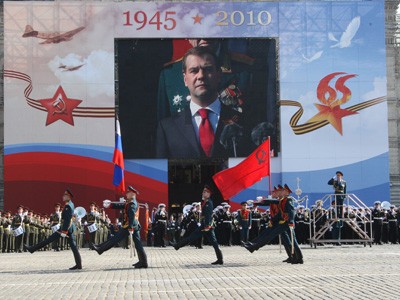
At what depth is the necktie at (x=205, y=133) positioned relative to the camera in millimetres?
45312

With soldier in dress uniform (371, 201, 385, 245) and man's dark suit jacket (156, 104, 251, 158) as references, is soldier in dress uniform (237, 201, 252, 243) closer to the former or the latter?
soldier in dress uniform (371, 201, 385, 245)

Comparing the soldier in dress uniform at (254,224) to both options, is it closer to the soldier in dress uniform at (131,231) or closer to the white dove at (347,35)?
the white dove at (347,35)

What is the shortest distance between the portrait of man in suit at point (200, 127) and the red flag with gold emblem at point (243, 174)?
10.5 metres

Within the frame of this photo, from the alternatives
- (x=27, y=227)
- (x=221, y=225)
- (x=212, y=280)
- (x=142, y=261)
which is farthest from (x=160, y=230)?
(x=212, y=280)

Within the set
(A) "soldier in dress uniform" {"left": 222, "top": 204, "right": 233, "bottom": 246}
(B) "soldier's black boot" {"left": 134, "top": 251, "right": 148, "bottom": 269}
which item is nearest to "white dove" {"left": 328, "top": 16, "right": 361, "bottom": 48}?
(A) "soldier in dress uniform" {"left": 222, "top": 204, "right": 233, "bottom": 246}

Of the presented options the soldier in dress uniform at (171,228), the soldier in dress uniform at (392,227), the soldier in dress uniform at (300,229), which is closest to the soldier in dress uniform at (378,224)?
the soldier in dress uniform at (392,227)

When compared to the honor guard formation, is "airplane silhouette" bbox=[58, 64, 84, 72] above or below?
above

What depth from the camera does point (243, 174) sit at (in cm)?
3284

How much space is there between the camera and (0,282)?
1730 cm

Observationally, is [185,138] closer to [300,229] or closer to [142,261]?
[300,229]

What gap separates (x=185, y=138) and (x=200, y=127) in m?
0.94

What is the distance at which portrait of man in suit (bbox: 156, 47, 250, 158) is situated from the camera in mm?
45344

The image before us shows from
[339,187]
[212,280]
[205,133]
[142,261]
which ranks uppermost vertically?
[205,133]

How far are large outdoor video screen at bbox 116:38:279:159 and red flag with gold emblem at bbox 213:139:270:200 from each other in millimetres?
10575
